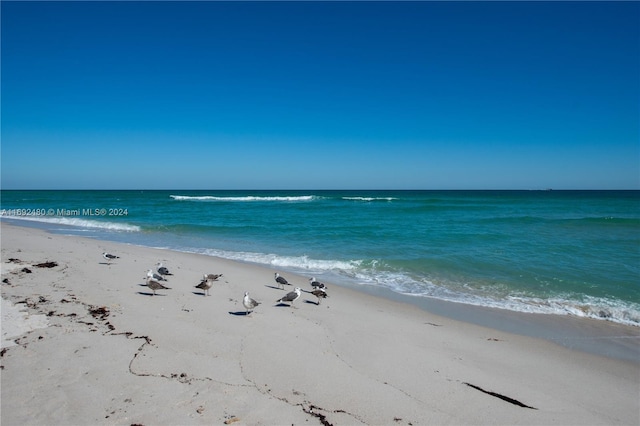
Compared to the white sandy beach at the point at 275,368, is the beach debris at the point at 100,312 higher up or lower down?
higher up

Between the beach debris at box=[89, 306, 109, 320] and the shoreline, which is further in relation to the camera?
the shoreline

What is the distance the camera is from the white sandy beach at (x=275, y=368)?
3.95 meters

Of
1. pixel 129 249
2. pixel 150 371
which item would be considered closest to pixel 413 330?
pixel 150 371

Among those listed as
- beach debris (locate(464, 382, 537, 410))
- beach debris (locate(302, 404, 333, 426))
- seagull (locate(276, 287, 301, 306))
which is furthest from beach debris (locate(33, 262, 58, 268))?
beach debris (locate(464, 382, 537, 410))

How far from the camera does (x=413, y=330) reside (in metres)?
6.88

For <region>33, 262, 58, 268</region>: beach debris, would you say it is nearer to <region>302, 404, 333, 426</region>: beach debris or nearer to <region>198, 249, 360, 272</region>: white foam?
<region>198, 249, 360, 272</region>: white foam

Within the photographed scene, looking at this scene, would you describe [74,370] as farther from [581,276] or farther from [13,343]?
[581,276]

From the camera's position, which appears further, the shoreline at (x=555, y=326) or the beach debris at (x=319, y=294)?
the beach debris at (x=319, y=294)

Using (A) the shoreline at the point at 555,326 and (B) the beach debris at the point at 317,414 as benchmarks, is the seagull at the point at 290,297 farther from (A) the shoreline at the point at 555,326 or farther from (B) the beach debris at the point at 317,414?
(B) the beach debris at the point at 317,414

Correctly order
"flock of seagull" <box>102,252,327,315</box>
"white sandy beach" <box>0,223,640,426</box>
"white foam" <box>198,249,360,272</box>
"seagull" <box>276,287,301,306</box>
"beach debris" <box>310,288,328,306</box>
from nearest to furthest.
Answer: "white sandy beach" <box>0,223,640,426</box>, "flock of seagull" <box>102,252,327,315</box>, "seagull" <box>276,287,301,306</box>, "beach debris" <box>310,288,328,306</box>, "white foam" <box>198,249,360,272</box>

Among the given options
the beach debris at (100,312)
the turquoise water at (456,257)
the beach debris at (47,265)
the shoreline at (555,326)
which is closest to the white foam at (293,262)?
the turquoise water at (456,257)

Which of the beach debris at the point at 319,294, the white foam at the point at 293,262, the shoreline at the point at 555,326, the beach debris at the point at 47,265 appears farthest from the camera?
the white foam at the point at 293,262

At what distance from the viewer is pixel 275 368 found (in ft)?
16.0

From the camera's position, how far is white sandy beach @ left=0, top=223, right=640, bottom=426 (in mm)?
3953
